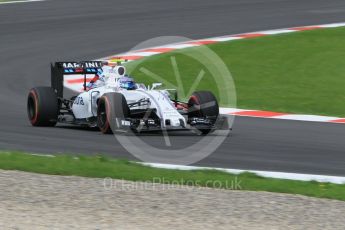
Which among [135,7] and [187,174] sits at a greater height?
[135,7]

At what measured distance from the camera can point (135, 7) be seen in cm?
2938

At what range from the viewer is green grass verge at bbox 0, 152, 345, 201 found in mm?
9875

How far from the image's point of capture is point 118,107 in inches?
548

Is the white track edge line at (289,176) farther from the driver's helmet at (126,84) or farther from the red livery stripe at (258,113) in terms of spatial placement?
the red livery stripe at (258,113)

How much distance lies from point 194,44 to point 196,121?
9801 mm

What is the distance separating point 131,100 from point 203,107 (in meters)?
1.07

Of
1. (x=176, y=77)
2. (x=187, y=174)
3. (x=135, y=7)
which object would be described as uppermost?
(x=135, y=7)

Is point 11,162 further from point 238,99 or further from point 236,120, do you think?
point 238,99

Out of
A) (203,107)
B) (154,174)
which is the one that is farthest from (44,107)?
(154,174)

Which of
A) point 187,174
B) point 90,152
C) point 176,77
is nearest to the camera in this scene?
point 187,174

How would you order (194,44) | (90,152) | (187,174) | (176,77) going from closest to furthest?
(187,174)
(90,152)
(176,77)
(194,44)

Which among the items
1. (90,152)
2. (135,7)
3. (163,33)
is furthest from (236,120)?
(135,7)

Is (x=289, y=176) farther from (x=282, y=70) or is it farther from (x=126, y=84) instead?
(x=282, y=70)

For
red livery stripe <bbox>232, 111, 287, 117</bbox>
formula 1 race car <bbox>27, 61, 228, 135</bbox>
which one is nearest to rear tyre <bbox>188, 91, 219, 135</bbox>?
formula 1 race car <bbox>27, 61, 228, 135</bbox>
